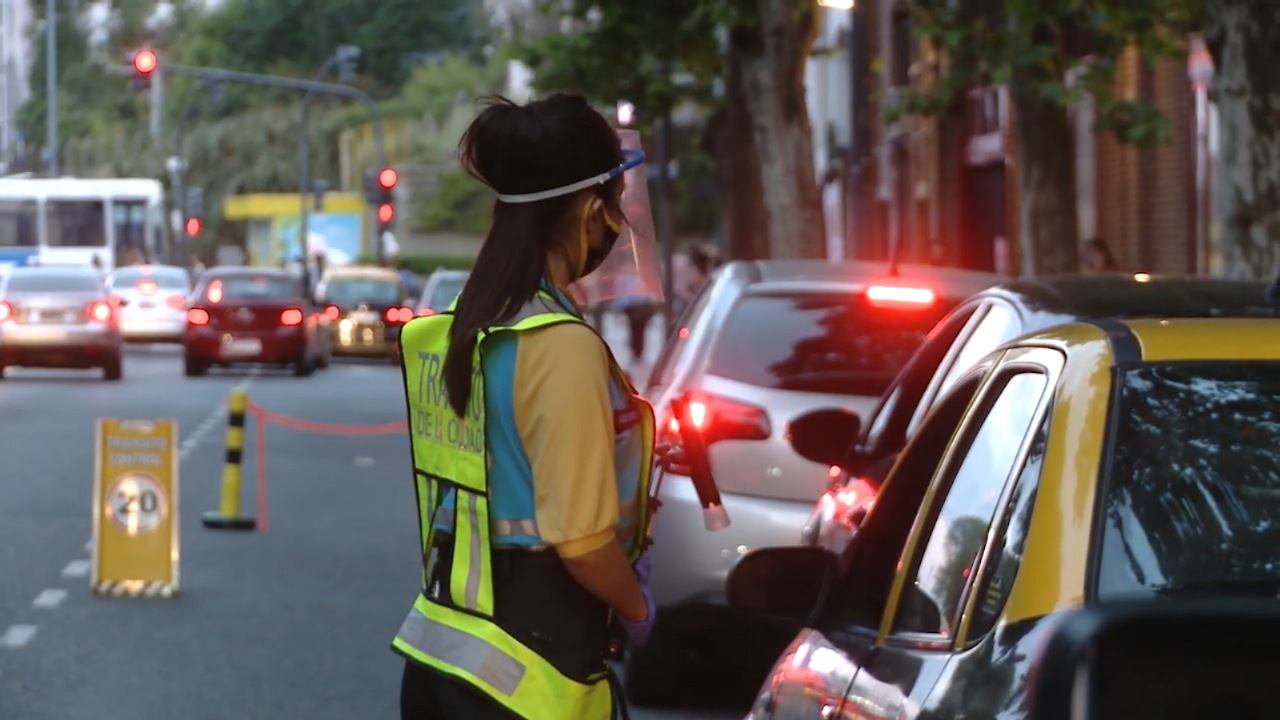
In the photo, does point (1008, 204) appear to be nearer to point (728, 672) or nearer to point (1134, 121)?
point (1134, 121)

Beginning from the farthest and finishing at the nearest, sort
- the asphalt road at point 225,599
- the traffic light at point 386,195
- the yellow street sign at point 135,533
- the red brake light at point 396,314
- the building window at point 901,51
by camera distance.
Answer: the traffic light at point 386,195, the red brake light at point 396,314, the building window at point 901,51, the yellow street sign at point 135,533, the asphalt road at point 225,599

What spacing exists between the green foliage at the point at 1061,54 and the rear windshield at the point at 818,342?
18.8 ft

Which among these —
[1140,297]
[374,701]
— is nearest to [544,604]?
[1140,297]

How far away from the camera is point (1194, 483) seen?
316 cm

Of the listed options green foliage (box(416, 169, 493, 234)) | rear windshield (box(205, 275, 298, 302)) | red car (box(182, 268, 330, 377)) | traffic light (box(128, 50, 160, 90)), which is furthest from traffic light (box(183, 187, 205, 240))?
red car (box(182, 268, 330, 377))

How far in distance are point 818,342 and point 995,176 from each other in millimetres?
26211

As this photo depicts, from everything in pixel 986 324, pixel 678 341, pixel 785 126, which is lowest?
pixel 678 341

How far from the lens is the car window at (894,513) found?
164 inches

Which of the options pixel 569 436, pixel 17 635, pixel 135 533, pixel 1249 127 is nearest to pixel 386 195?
pixel 135 533

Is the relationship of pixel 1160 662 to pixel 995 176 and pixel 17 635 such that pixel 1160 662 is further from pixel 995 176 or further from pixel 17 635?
pixel 995 176

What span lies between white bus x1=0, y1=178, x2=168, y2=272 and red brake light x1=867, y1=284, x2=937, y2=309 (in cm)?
4735

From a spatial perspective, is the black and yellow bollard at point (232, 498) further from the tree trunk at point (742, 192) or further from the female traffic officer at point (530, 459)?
the tree trunk at point (742, 192)

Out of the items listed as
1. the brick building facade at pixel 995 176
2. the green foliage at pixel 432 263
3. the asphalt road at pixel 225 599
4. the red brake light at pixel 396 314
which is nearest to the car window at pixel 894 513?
the asphalt road at pixel 225 599

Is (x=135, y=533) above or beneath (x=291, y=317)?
beneath
